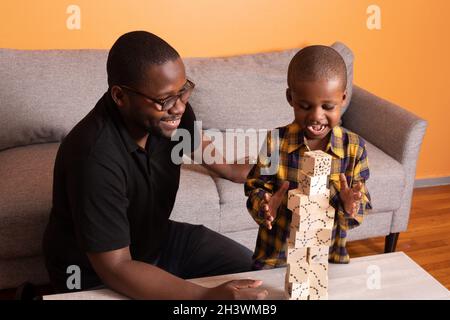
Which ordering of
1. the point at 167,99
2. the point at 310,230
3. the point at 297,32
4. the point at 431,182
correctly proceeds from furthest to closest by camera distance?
the point at 431,182 < the point at 297,32 < the point at 167,99 < the point at 310,230

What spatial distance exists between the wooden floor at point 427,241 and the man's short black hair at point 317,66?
1.36 meters

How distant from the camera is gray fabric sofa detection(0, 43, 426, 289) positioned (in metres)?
1.89

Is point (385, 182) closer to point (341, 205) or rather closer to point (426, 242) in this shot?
point (426, 242)

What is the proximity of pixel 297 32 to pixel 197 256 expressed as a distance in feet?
5.20

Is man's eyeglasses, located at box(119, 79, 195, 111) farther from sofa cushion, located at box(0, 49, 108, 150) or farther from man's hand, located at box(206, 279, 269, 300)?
sofa cushion, located at box(0, 49, 108, 150)

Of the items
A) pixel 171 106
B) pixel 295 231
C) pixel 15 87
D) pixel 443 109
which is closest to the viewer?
pixel 295 231

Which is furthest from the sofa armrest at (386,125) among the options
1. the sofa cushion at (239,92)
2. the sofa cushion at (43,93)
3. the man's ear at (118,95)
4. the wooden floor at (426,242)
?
the man's ear at (118,95)

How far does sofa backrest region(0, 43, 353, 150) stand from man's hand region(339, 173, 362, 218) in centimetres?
131

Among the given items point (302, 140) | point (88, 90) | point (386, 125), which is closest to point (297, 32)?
point (386, 125)

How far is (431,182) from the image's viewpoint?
3188mm

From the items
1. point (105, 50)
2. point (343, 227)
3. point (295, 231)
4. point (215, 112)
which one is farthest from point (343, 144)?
point (105, 50)
